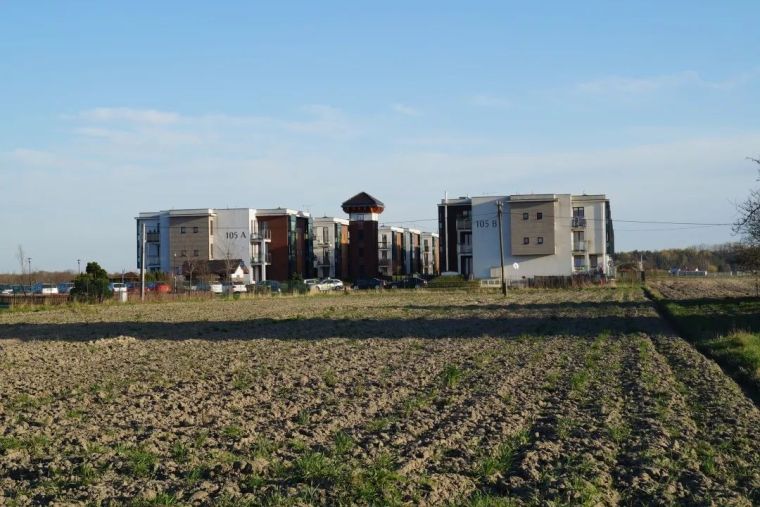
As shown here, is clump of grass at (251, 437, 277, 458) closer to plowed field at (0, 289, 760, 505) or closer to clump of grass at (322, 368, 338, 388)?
plowed field at (0, 289, 760, 505)

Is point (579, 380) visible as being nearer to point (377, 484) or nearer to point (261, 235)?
point (377, 484)

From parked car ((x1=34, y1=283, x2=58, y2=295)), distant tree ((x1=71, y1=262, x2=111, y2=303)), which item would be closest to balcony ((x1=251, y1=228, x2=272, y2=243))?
parked car ((x1=34, y1=283, x2=58, y2=295))

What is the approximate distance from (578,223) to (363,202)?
2507cm

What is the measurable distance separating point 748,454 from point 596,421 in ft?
7.50

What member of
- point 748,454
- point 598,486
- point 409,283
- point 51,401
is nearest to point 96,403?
Result: point 51,401

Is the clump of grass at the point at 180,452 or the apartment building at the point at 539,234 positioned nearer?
the clump of grass at the point at 180,452

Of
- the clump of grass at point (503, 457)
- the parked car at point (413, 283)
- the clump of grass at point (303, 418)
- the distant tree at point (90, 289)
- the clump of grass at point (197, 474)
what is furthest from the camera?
the parked car at point (413, 283)

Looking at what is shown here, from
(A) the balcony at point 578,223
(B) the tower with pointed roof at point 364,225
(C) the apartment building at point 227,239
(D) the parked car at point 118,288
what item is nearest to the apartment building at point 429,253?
(B) the tower with pointed roof at point 364,225

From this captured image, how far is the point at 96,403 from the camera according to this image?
13648mm

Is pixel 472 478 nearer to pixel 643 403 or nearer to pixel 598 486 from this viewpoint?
pixel 598 486

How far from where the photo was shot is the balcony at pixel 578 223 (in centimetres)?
9188

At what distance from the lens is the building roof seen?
3920 inches

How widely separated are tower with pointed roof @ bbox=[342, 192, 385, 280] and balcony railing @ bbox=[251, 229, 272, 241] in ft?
31.3

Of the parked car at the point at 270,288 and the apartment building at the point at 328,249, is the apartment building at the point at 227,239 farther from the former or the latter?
the parked car at the point at 270,288
